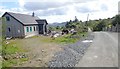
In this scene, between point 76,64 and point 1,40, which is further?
point 76,64

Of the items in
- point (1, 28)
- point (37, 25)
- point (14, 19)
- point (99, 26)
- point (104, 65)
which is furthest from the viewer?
point (99, 26)

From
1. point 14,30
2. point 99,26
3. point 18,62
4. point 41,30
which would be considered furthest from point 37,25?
point 99,26

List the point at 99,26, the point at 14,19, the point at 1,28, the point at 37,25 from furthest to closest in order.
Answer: the point at 99,26
the point at 37,25
the point at 14,19
the point at 1,28

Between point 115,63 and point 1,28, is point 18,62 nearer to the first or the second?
point 1,28

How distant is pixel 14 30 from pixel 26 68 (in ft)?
92.2

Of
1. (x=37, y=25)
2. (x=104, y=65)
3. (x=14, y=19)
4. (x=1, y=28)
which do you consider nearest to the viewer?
(x=1, y=28)

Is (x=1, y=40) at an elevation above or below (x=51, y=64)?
above

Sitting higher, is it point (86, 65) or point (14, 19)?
point (14, 19)

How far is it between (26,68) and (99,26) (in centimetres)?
8658

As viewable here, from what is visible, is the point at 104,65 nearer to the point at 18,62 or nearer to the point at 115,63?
the point at 115,63

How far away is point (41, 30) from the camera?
174ft

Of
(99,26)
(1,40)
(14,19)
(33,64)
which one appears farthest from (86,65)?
(99,26)

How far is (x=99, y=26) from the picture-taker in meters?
97.2

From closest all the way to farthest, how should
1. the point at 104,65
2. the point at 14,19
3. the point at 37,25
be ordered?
the point at 104,65 < the point at 14,19 < the point at 37,25
